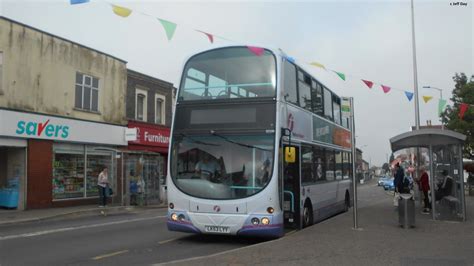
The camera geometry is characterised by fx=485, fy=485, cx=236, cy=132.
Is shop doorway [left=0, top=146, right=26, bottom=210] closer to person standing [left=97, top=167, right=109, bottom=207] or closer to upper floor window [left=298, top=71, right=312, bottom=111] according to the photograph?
person standing [left=97, top=167, right=109, bottom=207]

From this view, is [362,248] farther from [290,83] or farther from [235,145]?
[290,83]

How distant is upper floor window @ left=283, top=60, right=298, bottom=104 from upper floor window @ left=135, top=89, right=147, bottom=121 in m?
16.7

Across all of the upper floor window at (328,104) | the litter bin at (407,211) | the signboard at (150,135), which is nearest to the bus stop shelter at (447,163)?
the litter bin at (407,211)

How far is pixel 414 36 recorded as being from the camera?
2491cm

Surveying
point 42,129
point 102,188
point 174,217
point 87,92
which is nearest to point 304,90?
point 174,217

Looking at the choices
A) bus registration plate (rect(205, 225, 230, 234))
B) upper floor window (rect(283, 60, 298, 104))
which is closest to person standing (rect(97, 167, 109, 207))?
bus registration plate (rect(205, 225, 230, 234))

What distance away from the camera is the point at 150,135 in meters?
27.9

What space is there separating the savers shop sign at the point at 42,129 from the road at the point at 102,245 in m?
5.85

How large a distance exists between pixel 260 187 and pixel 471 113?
2753cm

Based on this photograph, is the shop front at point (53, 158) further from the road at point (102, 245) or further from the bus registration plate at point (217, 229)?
the bus registration plate at point (217, 229)

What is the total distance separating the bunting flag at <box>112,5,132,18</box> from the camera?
1116cm

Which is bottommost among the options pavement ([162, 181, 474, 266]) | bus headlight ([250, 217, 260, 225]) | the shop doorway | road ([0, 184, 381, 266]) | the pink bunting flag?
road ([0, 184, 381, 266])

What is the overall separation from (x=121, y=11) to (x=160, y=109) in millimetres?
18605

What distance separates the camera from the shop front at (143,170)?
23625mm
